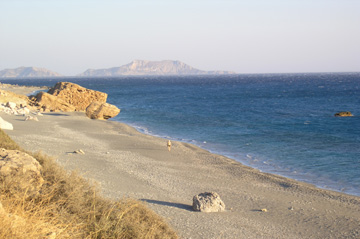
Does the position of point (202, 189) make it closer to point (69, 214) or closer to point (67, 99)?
point (69, 214)

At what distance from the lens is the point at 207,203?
383 inches

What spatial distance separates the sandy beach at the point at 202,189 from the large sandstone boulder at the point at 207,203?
0.18m

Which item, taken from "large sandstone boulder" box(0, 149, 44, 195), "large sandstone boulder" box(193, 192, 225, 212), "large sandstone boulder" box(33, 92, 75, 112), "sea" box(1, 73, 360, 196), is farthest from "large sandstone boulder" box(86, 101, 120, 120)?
"large sandstone boulder" box(0, 149, 44, 195)

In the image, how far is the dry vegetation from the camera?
4.89 metres

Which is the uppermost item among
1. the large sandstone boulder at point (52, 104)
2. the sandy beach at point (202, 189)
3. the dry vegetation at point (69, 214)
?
the dry vegetation at point (69, 214)

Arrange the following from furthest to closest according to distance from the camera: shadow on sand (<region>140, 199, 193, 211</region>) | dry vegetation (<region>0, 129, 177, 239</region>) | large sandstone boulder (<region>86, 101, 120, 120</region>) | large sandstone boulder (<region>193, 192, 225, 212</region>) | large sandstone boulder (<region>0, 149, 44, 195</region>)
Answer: large sandstone boulder (<region>86, 101, 120, 120</region>) → shadow on sand (<region>140, 199, 193, 211</region>) → large sandstone boulder (<region>193, 192, 225, 212</region>) → large sandstone boulder (<region>0, 149, 44, 195</region>) → dry vegetation (<region>0, 129, 177, 239</region>)

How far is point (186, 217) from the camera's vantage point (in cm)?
911

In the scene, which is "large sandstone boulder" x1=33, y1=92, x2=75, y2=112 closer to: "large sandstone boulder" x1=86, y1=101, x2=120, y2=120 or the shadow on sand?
"large sandstone boulder" x1=86, y1=101, x2=120, y2=120

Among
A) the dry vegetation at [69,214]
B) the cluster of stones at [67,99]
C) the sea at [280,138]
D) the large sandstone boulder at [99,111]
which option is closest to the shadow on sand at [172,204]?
the dry vegetation at [69,214]

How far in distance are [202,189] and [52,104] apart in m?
26.7

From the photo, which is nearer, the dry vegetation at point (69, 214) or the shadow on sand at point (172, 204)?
the dry vegetation at point (69, 214)

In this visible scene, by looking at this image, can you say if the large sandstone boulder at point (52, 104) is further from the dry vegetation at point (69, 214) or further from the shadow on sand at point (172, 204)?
the dry vegetation at point (69, 214)

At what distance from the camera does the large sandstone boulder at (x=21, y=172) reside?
5945mm

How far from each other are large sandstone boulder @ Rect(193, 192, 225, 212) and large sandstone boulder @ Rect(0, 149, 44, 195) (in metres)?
4.42
